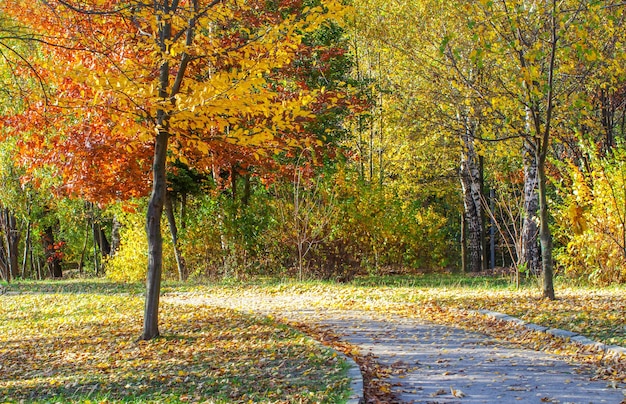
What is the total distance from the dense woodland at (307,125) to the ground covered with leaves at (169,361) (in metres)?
1.03

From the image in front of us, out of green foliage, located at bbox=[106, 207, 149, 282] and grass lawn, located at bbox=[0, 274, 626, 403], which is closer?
grass lawn, located at bbox=[0, 274, 626, 403]

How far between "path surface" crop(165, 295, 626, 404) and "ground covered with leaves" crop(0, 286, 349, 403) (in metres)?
0.67

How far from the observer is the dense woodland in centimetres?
796

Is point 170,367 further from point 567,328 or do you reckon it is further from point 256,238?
point 256,238

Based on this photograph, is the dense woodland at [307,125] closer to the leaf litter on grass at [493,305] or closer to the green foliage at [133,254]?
the green foliage at [133,254]

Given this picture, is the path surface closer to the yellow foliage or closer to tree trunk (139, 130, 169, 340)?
tree trunk (139, 130, 169, 340)

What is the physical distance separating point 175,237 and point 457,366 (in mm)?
9891

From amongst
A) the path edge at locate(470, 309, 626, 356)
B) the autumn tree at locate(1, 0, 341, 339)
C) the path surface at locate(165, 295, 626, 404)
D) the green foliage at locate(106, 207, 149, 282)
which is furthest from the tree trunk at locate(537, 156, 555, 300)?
the green foliage at locate(106, 207, 149, 282)

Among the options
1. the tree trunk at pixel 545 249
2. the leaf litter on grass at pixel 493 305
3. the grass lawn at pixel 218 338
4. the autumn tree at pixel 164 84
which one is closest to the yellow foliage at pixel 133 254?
the grass lawn at pixel 218 338

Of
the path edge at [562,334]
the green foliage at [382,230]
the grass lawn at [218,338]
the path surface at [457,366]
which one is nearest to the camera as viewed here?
the path surface at [457,366]

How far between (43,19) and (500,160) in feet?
45.3

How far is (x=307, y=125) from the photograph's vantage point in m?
14.5

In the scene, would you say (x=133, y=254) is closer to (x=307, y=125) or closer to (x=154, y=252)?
(x=307, y=125)

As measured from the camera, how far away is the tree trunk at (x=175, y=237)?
14.9 meters
